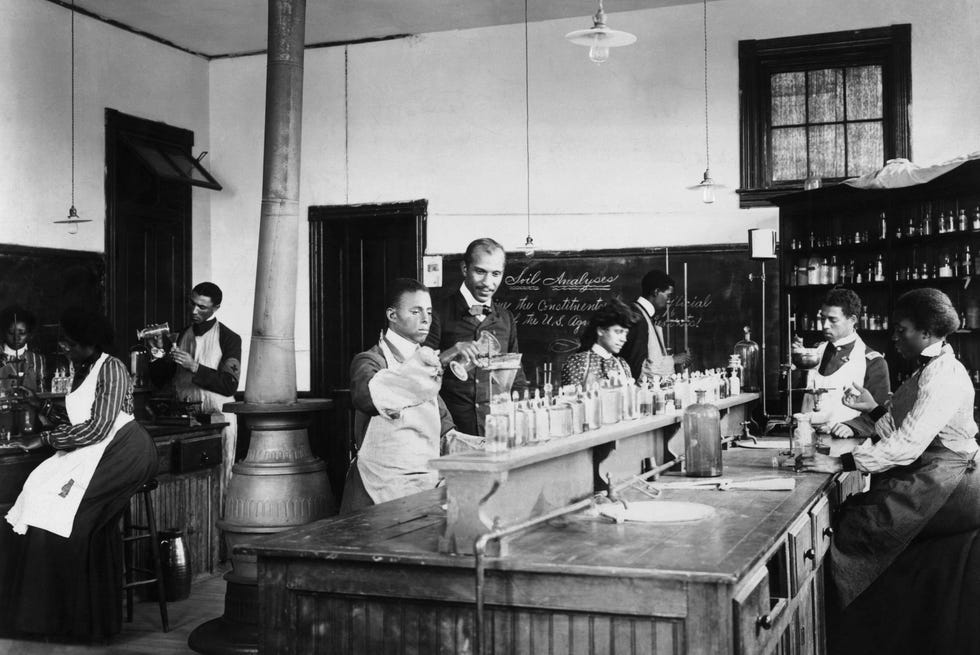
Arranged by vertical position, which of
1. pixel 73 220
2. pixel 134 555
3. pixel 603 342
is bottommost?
pixel 134 555

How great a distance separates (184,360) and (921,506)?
4.77m

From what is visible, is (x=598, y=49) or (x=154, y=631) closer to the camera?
(x=598, y=49)

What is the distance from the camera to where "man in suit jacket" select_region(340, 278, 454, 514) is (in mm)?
4078

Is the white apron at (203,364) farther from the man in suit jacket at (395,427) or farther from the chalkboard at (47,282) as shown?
the man in suit jacket at (395,427)

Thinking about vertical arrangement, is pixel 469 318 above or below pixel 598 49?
below

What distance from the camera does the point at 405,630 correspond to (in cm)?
277

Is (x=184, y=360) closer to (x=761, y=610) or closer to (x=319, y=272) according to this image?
(x=319, y=272)

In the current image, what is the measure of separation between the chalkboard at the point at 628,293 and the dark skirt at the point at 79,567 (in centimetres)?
324

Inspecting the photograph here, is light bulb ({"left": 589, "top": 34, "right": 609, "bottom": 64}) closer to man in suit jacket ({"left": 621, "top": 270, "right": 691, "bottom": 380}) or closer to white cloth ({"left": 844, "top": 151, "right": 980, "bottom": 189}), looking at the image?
man in suit jacket ({"left": 621, "top": 270, "right": 691, "bottom": 380})

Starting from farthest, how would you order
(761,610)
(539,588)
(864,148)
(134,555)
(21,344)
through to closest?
(864,148)
(21,344)
(134,555)
(761,610)
(539,588)

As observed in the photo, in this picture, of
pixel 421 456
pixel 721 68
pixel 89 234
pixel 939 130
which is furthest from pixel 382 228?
pixel 421 456

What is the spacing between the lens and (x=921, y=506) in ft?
13.8

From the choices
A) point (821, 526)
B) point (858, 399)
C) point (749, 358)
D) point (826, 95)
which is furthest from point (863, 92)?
point (821, 526)

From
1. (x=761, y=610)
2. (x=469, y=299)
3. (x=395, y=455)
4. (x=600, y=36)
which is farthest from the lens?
(x=469, y=299)
